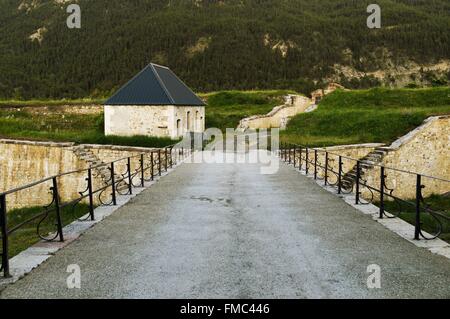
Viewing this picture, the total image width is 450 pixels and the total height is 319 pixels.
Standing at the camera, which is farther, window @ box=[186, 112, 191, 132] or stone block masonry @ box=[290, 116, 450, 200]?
window @ box=[186, 112, 191, 132]

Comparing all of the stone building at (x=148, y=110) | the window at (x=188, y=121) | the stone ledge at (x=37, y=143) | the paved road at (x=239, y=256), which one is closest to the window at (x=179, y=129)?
the stone building at (x=148, y=110)

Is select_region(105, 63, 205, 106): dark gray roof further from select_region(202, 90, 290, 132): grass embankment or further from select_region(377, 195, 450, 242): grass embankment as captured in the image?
select_region(377, 195, 450, 242): grass embankment

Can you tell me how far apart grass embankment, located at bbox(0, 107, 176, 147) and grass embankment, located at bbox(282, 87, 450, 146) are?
9.01 meters

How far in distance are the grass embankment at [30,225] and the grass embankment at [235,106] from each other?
21.0 m

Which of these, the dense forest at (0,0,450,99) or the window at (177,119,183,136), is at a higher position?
the dense forest at (0,0,450,99)

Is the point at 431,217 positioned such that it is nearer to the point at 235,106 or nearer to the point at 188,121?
the point at 188,121

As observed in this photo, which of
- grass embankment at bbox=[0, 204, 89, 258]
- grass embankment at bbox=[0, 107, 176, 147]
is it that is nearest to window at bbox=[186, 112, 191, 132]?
grass embankment at bbox=[0, 107, 176, 147]

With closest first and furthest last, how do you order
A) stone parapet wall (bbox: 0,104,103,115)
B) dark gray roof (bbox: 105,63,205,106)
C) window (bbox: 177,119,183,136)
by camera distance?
dark gray roof (bbox: 105,63,205,106) < window (bbox: 177,119,183,136) < stone parapet wall (bbox: 0,104,103,115)

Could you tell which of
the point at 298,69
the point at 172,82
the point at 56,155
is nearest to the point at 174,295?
the point at 56,155

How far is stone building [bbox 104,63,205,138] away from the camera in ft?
98.4

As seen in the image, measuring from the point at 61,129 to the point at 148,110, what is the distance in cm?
1380

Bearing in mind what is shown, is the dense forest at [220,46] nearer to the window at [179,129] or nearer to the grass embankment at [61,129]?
the grass embankment at [61,129]

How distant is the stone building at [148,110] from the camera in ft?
98.4

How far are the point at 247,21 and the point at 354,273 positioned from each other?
11706 cm
